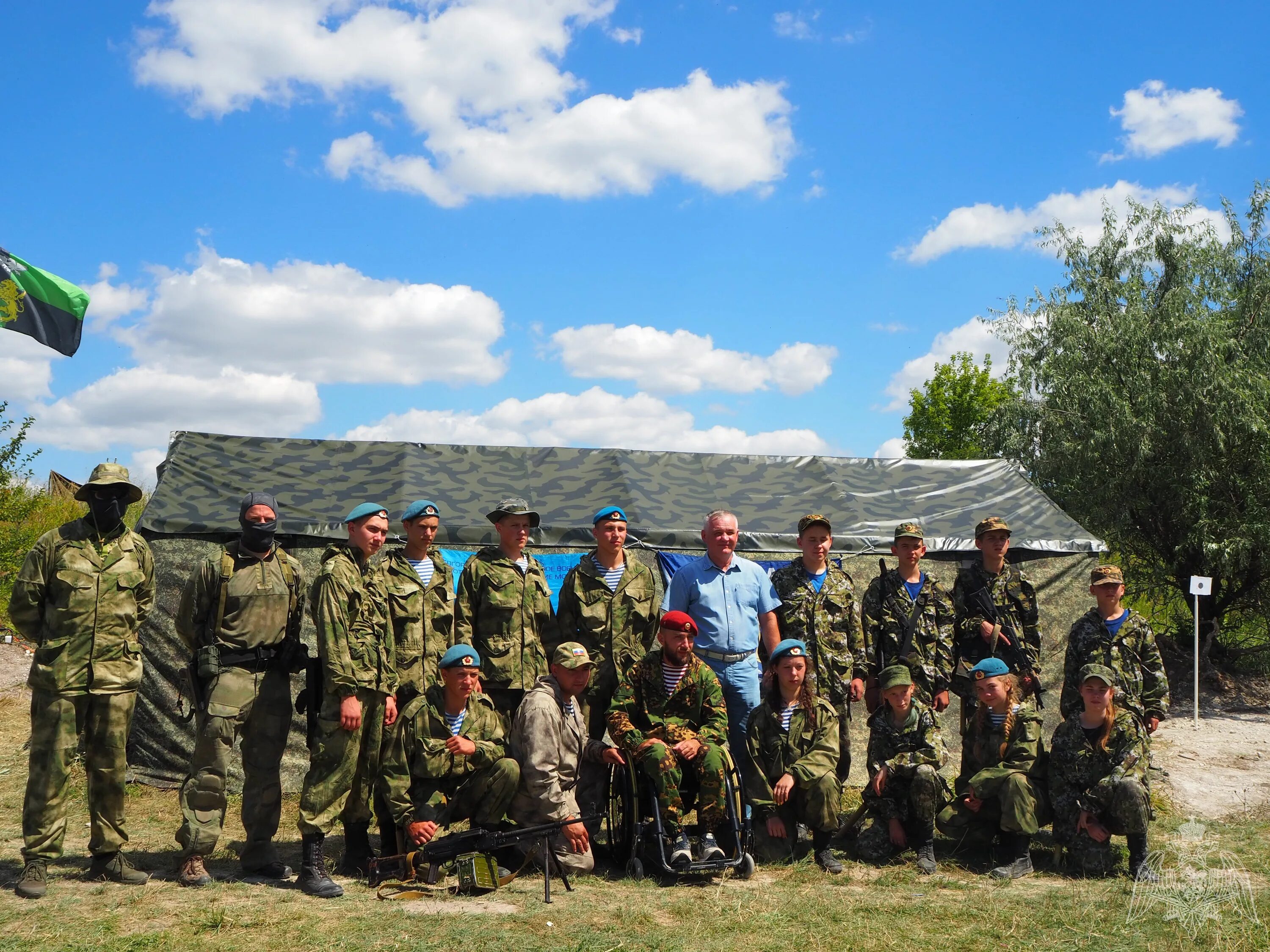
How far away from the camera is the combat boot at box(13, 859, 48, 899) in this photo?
15.0 feet

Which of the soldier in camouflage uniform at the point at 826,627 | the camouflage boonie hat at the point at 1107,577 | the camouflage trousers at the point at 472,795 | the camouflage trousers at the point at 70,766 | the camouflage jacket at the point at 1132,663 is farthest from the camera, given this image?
the soldier in camouflage uniform at the point at 826,627

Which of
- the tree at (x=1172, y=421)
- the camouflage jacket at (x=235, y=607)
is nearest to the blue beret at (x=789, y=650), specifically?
the camouflage jacket at (x=235, y=607)

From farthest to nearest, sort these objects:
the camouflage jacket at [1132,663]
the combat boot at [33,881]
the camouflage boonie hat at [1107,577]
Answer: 1. the camouflage boonie hat at [1107,577]
2. the camouflage jacket at [1132,663]
3. the combat boot at [33,881]

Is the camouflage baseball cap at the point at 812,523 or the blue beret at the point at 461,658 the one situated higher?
the camouflage baseball cap at the point at 812,523

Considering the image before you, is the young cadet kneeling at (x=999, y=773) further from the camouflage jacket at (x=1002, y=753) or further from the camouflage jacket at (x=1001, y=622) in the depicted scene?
the camouflage jacket at (x=1001, y=622)

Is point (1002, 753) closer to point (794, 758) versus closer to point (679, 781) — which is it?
point (794, 758)

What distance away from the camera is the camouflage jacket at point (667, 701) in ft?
17.8

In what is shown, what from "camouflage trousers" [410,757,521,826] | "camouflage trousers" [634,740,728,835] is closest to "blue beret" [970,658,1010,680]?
"camouflage trousers" [634,740,728,835]

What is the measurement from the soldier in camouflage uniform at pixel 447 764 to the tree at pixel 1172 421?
34.8 ft

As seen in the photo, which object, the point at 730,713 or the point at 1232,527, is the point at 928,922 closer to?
the point at 730,713

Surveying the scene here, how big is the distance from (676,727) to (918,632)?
169 centimetres

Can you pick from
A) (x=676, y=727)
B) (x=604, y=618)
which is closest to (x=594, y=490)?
(x=604, y=618)

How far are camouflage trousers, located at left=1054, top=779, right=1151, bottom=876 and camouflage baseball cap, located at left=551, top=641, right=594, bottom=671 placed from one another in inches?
110

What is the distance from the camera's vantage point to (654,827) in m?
5.17
